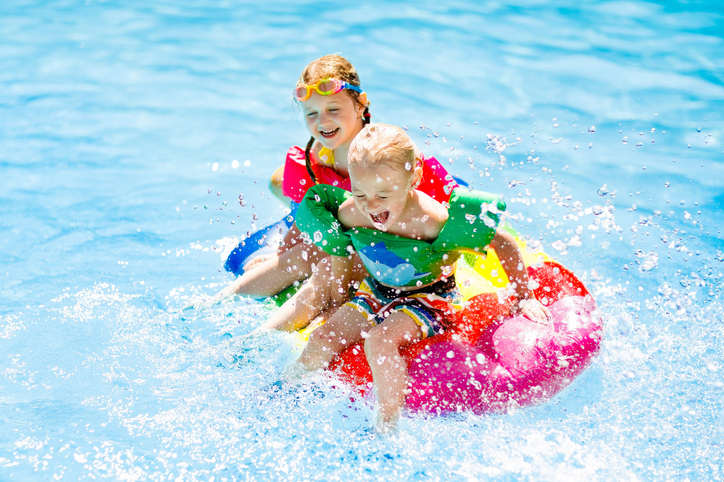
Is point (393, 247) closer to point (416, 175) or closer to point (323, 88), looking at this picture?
point (416, 175)

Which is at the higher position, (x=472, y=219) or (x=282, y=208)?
(x=472, y=219)

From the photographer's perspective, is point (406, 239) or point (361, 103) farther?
point (361, 103)

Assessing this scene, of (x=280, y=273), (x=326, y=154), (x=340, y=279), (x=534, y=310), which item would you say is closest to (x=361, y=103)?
(x=326, y=154)

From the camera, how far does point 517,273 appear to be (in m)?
3.02

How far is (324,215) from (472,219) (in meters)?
0.65

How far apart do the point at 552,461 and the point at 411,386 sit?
0.60 m

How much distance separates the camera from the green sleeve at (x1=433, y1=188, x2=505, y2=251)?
276cm

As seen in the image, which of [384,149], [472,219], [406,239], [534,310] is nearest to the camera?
[384,149]

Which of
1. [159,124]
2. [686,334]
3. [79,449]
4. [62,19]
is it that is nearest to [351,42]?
[159,124]

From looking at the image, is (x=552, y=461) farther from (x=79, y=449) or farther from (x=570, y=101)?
(x=570, y=101)

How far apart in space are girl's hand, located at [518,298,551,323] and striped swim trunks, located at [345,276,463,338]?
0.93ft

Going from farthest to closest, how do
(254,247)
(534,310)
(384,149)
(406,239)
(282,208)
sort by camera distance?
(282,208), (254,247), (534,310), (406,239), (384,149)

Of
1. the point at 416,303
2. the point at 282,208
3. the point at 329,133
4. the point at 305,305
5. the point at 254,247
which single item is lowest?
the point at 282,208

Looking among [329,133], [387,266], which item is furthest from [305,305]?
[329,133]
